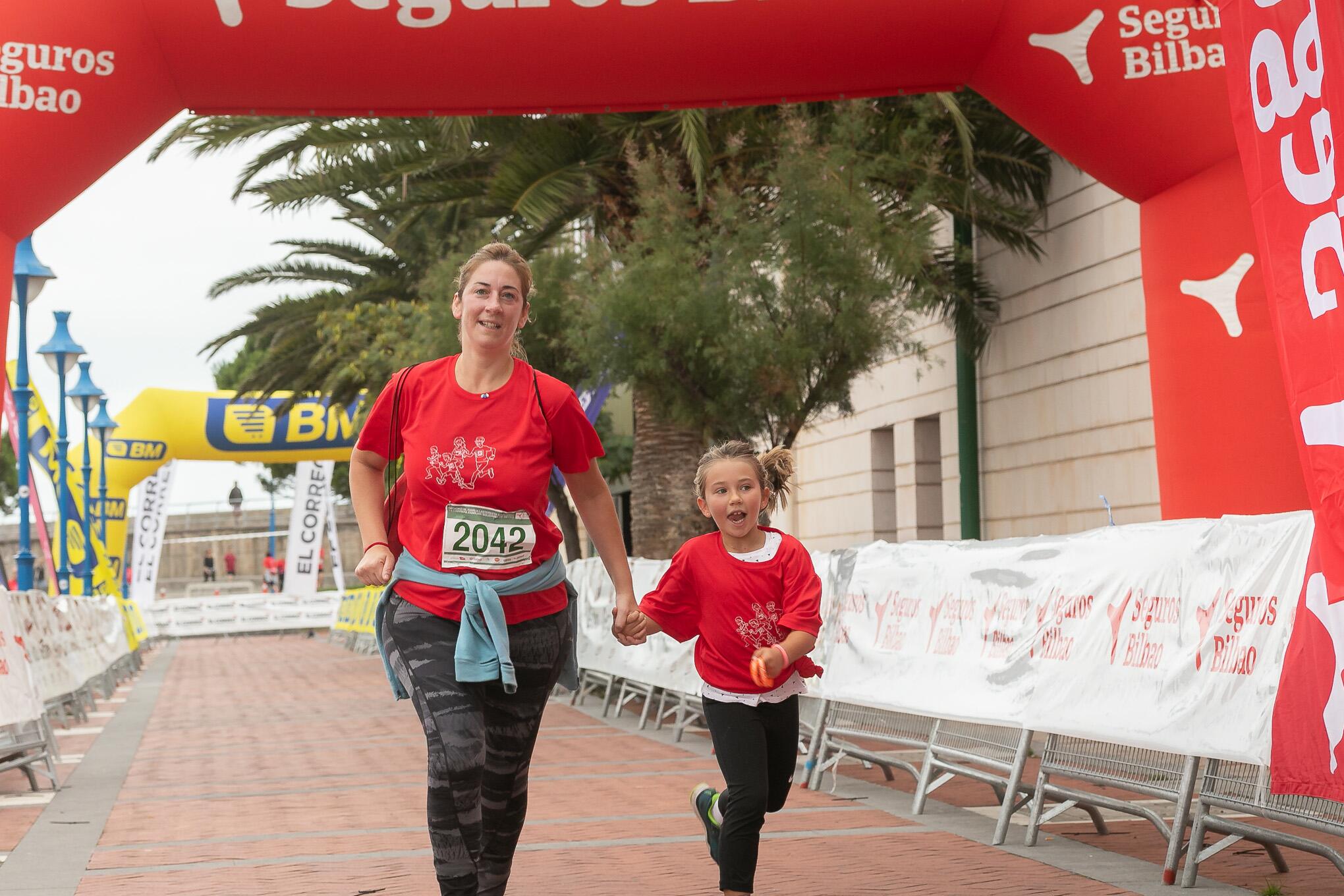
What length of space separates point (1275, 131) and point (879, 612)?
4.51 m

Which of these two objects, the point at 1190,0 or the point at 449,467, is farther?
the point at 1190,0

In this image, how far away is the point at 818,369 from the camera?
1608 cm

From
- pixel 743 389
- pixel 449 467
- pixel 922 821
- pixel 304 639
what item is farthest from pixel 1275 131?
pixel 304 639

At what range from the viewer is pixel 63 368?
2517 cm

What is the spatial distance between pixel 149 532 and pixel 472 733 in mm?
37826

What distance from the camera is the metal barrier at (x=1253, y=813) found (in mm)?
5395

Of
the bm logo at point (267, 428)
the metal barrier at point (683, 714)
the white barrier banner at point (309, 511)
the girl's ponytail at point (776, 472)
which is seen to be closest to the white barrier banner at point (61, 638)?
the metal barrier at point (683, 714)

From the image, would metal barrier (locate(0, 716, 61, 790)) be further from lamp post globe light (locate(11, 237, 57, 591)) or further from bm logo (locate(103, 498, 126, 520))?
bm logo (locate(103, 498, 126, 520))

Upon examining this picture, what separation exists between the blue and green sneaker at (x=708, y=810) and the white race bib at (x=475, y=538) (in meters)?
1.49

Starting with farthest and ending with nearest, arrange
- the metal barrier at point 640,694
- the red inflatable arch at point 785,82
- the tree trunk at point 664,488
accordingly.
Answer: the tree trunk at point 664,488
the metal barrier at point 640,694
the red inflatable arch at point 785,82

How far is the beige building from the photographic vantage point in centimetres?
1562

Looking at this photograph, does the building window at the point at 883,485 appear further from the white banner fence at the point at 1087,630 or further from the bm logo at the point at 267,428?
the bm logo at the point at 267,428

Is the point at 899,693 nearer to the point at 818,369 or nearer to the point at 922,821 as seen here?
the point at 922,821

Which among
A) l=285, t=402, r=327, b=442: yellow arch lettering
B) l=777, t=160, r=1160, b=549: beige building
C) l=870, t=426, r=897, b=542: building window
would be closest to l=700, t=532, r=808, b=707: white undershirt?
l=777, t=160, r=1160, b=549: beige building
